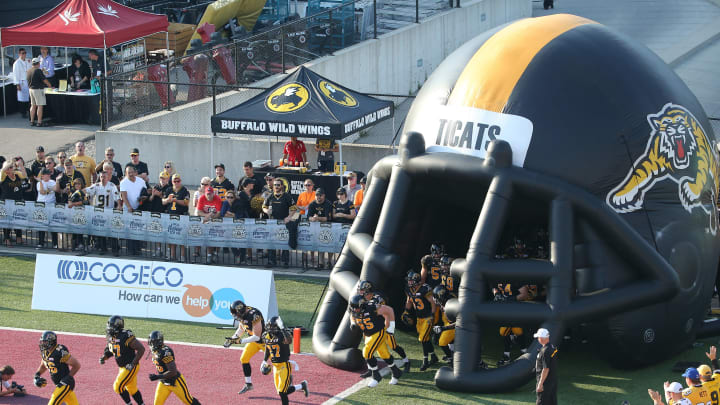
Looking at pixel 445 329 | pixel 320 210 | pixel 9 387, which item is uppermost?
pixel 320 210

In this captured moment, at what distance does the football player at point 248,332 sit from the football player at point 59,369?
2.16 meters

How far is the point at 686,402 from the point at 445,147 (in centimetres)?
493

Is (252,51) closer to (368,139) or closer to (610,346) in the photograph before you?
(368,139)

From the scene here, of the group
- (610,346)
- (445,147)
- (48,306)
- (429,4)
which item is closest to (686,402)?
(610,346)

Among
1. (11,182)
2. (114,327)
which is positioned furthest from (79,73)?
(114,327)

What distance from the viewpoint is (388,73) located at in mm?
31391

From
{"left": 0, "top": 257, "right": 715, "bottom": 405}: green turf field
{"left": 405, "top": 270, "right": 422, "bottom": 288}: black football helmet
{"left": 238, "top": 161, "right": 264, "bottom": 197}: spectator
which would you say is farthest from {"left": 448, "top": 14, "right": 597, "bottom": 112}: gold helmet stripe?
{"left": 238, "top": 161, "right": 264, "bottom": 197}: spectator

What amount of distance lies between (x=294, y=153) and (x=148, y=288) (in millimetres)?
6256

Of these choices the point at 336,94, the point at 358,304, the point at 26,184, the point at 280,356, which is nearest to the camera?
the point at 280,356

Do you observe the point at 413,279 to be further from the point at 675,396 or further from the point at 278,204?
the point at 278,204

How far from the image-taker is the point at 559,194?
46.8 ft

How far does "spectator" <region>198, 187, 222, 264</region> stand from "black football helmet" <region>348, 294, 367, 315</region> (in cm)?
648

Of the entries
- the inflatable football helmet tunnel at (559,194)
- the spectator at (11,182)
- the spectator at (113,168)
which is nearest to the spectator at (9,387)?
the inflatable football helmet tunnel at (559,194)

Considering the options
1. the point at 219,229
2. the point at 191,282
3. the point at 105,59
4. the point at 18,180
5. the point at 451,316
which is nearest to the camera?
the point at 451,316
